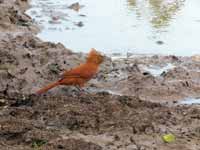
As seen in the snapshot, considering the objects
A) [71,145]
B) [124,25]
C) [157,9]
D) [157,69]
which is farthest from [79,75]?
[157,9]

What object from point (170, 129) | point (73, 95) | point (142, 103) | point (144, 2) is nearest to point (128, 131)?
point (170, 129)

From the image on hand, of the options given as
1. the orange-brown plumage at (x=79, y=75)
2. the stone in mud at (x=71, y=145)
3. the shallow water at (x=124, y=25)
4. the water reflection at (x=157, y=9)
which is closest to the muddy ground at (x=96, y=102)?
the stone in mud at (x=71, y=145)

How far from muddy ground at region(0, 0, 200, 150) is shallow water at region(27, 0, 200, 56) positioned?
2.89 feet

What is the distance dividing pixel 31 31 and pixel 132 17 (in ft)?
7.80

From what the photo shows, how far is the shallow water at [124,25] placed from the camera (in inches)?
423

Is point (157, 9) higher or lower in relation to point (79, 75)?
lower

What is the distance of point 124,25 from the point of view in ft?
39.6

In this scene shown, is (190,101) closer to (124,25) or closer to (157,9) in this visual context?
(124,25)

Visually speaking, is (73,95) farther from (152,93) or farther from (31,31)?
(31,31)

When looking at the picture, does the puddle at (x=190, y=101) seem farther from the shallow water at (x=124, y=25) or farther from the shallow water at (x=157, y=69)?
the shallow water at (x=124, y=25)

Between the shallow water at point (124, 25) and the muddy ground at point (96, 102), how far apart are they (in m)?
0.88

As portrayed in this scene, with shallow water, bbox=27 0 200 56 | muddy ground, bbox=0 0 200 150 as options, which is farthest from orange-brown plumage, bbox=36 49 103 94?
shallow water, bbox=27 0 200 56

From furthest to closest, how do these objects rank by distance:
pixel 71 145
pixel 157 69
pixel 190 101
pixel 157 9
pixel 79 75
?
pixel 157 9, pixel 157 69, pixel 190 101, pixel 79 75, pixel 71 145

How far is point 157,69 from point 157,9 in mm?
4452
